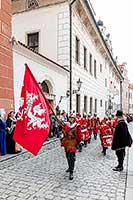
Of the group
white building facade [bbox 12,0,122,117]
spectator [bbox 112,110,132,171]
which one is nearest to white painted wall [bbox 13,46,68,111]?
white building facade [bbox 12,0,122,117]

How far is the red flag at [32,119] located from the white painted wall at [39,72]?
245 inches

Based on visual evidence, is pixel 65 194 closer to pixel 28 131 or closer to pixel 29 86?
pixel 28 131

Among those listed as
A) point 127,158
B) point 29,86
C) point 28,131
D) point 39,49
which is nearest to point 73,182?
point 28,131

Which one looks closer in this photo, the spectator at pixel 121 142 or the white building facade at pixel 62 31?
the spectator at pixel 121 142

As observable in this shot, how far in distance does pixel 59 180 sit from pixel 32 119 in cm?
213

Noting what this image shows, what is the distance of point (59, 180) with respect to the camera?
6.47m

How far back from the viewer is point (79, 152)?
10695 mm

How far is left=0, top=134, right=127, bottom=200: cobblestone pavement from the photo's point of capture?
17.8 feet

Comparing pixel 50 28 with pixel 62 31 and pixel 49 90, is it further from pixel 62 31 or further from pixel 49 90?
pixel 49 90

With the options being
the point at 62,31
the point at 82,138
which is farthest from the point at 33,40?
the point at 82,138

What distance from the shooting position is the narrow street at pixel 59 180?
5.43m

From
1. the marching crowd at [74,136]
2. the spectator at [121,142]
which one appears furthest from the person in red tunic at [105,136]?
the spectator at [121,142]

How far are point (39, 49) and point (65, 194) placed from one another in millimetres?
13958

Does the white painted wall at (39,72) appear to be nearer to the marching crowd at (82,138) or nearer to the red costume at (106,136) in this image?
the red costume at (106,136)
